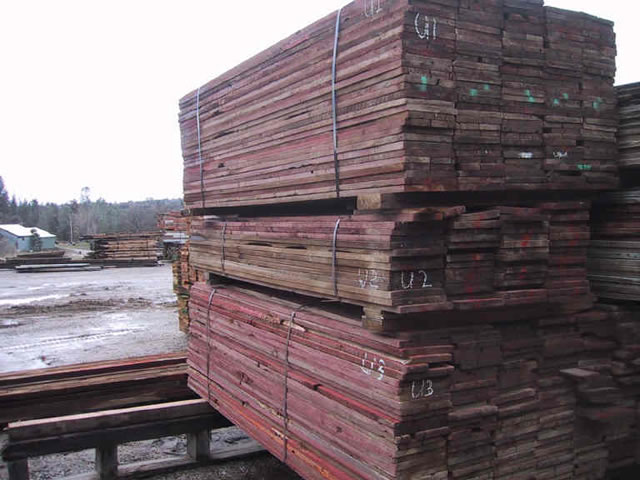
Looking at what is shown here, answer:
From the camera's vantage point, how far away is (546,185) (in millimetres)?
2812

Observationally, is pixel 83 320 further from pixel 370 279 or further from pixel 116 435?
pixel 370 279

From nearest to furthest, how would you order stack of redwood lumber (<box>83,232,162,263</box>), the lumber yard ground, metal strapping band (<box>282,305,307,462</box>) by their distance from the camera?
metal strapping band (<box>282,305,307,462</box>) < the lumber yard ground < stack of redwood lumber (<box>83,232,162,263</box>)

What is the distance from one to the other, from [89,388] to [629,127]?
4.64 meters

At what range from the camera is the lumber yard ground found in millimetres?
5188

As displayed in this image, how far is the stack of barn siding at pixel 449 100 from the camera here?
2492 millimetres

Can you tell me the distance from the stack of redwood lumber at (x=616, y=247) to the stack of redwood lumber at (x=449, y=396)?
17 centimetres

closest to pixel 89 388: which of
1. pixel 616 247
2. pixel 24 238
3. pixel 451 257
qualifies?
pixel 451 257

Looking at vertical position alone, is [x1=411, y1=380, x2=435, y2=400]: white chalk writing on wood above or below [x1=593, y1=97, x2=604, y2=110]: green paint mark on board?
below

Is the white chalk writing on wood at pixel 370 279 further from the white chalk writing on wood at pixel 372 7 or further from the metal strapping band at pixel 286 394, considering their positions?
the white chalk writing on wood at pixel 372 7

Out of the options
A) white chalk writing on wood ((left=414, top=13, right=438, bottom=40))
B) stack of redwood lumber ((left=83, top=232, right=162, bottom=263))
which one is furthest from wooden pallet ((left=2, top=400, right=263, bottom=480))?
stack of redwood lumber ((left=83, top=232, right=162, bottom=263))

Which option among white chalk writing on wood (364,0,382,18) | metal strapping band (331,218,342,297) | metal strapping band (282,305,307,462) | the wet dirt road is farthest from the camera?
the wet dirt road

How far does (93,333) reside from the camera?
1184 cm

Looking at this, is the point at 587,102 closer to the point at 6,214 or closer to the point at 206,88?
the point at 206,88

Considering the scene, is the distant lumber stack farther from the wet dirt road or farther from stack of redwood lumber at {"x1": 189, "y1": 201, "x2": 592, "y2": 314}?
the wet dirt road
